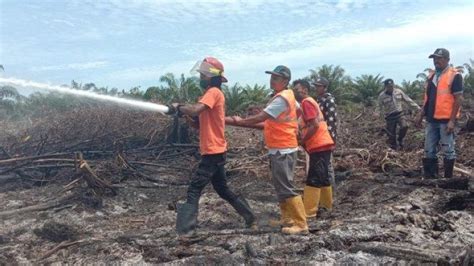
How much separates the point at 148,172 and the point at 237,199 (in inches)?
134

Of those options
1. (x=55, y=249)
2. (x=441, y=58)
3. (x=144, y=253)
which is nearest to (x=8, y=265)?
(x=55, y=249)

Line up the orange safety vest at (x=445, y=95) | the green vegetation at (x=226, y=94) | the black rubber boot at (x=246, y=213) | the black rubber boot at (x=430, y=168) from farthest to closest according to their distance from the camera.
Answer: the green vegetation at (x=226, y=94) < the black rubber boot at (x=430, y=168) < the orange safety vest at (x=445, y=95) < the black rubber boot at (x=246, y=213)

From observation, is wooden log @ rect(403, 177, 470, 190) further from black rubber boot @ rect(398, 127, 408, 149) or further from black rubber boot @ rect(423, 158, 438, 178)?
black rubber boot @ rect(398, 127, 408, 149)

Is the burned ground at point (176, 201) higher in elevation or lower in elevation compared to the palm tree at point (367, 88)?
lower

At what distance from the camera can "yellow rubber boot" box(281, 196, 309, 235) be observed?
17.0ft

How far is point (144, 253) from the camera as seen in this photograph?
495 centimetres

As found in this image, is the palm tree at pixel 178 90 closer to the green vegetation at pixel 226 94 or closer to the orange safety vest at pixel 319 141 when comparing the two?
the green vegetation at pixel 226 94

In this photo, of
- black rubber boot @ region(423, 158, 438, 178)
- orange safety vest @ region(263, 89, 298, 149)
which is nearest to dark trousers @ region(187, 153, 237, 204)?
orange safety vest @ region(263, 89, 298, 149)

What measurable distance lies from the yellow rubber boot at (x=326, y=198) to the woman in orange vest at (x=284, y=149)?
104cm

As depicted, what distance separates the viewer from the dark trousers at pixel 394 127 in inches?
443

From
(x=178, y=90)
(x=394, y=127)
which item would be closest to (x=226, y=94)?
(x=178, y=90)

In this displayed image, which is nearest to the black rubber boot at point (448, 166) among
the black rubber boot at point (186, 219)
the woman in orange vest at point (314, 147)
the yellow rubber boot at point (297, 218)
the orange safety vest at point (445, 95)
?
the orange safety vest at point (445, 95)

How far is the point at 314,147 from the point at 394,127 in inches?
244

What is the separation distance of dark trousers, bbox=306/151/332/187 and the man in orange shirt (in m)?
1.09
